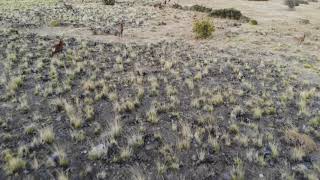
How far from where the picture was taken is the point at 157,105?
13.7m

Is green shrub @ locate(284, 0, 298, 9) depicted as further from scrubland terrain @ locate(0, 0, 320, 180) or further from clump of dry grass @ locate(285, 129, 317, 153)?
clump of dry grass @ locate(285, 129, 317, 153)

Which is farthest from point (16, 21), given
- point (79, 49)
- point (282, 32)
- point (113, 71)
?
point (282, 32)

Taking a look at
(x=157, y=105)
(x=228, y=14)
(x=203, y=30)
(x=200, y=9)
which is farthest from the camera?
(x=200, y=9)

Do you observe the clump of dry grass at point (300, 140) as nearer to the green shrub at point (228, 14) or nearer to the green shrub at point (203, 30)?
the green shrub at point (203, 30)

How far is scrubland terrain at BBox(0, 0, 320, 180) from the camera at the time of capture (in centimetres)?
1005

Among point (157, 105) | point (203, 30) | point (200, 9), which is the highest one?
point (203, 30)

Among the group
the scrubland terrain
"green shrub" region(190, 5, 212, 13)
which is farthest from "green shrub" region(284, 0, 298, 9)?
the scrubland terrain

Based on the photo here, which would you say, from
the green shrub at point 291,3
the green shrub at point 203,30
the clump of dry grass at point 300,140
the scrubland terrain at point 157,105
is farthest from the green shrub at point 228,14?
the clump of dry grass at point 300,140

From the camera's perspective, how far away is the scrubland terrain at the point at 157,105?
10055 mm

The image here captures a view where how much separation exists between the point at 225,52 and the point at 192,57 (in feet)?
9.00

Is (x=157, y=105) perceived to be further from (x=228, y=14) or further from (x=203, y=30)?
(x=228, y=14)

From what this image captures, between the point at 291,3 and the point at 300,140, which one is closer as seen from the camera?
the point at 300,140

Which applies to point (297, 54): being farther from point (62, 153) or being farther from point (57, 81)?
point (62, 153)

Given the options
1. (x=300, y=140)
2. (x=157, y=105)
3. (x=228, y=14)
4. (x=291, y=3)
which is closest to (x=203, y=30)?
(x=228, y=14)
